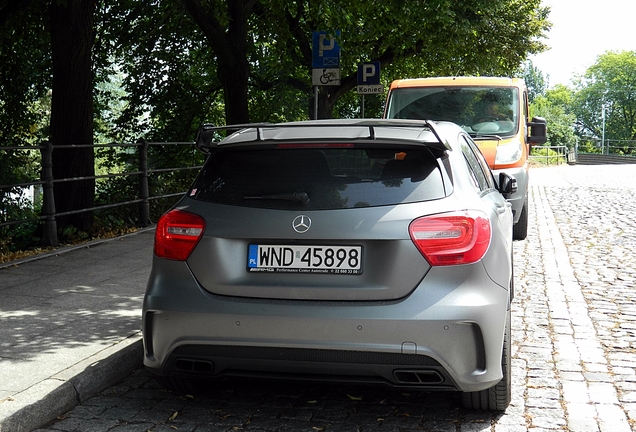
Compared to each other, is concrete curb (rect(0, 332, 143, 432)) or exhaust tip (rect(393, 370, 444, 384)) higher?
exhaust tip (rect(393, 370, 444, 384))

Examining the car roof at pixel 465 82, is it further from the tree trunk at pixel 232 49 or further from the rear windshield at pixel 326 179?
the rear windshield at pixel 326 179

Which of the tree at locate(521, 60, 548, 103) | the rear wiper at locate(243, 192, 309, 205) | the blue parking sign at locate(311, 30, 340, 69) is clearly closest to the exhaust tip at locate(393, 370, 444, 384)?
the rear wiper at locate(243, 192, 309, 205)

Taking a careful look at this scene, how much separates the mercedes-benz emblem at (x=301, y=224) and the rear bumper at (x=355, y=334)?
35 cm

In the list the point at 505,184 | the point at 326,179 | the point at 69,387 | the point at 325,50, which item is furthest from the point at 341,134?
the point at 325,50

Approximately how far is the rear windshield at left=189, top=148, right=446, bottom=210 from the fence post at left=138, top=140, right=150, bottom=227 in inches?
351

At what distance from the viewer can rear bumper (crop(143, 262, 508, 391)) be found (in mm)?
4184

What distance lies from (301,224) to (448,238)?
0.70 metres

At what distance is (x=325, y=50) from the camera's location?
50.1 ft

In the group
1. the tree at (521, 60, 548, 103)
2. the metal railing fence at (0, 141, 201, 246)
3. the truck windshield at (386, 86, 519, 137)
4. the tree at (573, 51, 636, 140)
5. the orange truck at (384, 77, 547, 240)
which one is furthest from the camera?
the tree at (521, 60, 548, 103)

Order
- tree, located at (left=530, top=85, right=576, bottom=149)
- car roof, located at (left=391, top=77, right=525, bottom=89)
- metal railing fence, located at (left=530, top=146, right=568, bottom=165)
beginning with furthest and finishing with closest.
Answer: tree, located at (left=530, top=85, right=576, bottom=149)
metal railing fence, located at (left=530, top=146, right=568, bottom=165)
car roof, located at (left=391, top=77, right=525, bottom=89)

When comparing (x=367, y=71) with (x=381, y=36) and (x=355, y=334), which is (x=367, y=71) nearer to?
(x=381, y=36)

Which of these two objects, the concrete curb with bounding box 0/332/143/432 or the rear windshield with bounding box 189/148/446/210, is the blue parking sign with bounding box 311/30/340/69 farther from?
the rear windshield with bounding box 189/148/446/210

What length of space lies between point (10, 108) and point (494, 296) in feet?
54.9

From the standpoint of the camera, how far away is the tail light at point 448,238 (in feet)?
13.9
